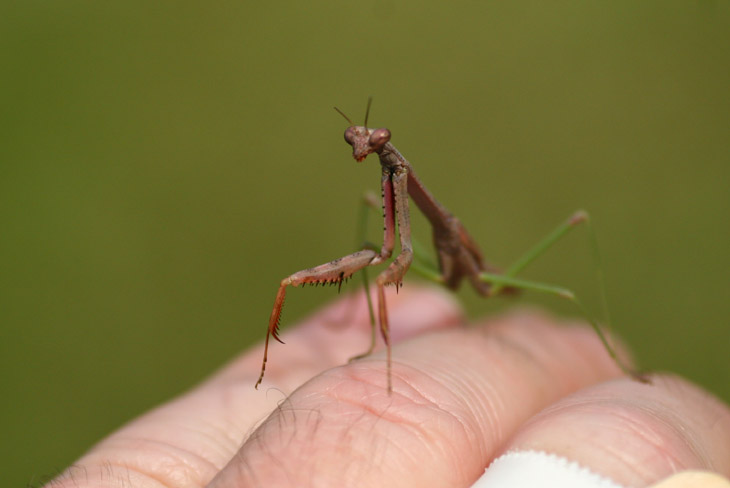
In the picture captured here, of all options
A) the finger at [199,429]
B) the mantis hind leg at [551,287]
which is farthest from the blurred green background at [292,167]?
the finger at [199,429]

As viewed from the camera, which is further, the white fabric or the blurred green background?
the blurred green background

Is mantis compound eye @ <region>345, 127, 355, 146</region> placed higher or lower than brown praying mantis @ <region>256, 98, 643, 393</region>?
higher

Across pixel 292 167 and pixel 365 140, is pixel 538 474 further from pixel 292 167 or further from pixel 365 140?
pixel 292 167

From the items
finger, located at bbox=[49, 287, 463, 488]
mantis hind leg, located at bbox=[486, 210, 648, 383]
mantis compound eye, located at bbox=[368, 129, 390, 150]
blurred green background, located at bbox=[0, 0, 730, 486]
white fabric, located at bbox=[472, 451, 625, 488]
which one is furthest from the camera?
blurred green background, located at bbox=[0, 0, 730, 486]

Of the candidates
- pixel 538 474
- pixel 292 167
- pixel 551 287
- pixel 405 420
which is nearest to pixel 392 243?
pixel 405 420

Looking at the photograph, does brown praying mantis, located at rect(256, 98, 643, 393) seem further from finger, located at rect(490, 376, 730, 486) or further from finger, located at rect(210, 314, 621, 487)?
finger, located at rect(490, 376, 730, 486)

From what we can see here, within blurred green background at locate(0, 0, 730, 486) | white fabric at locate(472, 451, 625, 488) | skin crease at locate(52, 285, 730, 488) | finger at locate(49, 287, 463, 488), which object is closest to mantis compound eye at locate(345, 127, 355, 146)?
skin crease at locate(52, 285, 730, 488)

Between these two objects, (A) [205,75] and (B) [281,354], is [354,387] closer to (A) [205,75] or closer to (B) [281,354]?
(B) [281,354]

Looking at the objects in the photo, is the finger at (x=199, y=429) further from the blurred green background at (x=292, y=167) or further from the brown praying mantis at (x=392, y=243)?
the blurred green background at (x=292, y=167)
